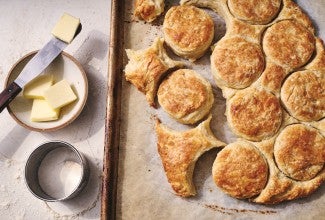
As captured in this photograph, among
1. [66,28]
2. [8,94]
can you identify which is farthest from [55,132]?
[66,28]

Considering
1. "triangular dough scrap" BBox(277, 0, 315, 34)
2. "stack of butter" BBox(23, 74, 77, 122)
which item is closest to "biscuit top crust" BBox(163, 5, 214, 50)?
"triangular dough scrap" BBox(277, 0, 315, 34)

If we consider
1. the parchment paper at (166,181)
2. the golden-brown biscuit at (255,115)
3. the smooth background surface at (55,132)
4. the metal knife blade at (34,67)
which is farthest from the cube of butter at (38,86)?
the golden-brown biscuit at (255,115)

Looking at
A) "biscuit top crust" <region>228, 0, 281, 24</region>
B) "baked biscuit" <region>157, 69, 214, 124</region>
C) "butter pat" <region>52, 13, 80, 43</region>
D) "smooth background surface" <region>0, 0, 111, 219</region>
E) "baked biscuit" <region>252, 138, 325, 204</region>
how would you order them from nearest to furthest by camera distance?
"baked biscuit" <region>252, 138, 325, 204</region>
"baked biscuit" <region>157, 69, 214, 124</region>
"biscuit top crust" <region>228, 0, 281, 24</region>
"butter pat" <region>52, 13, 80, 43</region>
"smooth background surface" <region>0, 0, 111, 219</region>

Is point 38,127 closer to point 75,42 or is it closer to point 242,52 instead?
point 75,42

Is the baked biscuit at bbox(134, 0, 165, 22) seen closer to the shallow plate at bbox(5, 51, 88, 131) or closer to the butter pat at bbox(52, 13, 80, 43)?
the butter pat at bbox(52, 13, 80, 43)

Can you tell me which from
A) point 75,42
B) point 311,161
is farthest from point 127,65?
point 311,161

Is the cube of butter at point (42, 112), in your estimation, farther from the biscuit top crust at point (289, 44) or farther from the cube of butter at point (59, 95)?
the biscuit top crust at point (289, 44)
